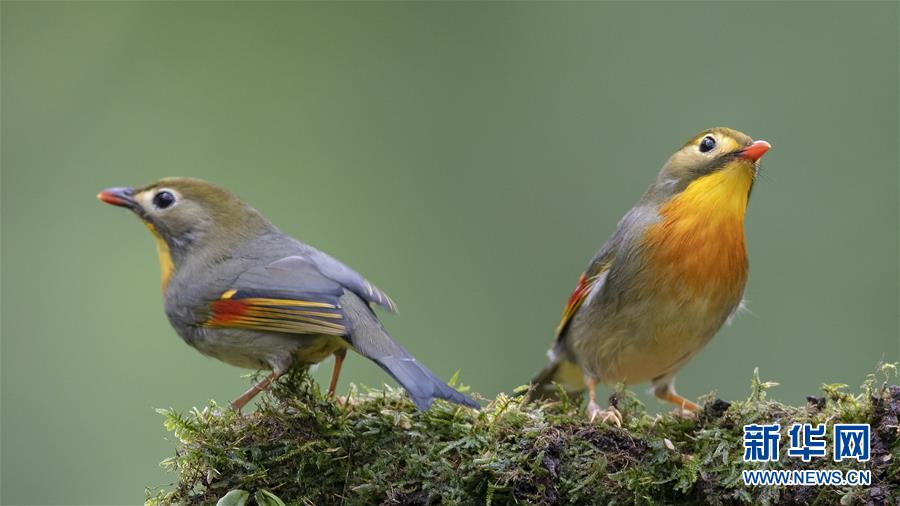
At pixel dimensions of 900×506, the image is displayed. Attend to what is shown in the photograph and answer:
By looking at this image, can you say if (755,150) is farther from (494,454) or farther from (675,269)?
(494,454)

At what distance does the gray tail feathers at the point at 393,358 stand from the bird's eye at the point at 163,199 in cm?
Answer: 114

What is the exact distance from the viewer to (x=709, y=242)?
185 inches

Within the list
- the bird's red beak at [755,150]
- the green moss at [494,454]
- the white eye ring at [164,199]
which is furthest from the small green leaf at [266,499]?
the bird's red beak at [755,150]

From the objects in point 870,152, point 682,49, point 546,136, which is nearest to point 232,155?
point 546,136

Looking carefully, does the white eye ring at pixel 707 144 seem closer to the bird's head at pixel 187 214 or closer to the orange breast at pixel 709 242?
the orange breast at pixel 709 242

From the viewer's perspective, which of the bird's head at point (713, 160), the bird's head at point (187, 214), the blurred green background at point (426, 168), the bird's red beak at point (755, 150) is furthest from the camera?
the blurred green background at point (426, 168)

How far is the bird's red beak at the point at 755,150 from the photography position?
454cm

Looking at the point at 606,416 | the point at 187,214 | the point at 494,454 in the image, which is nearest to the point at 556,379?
the point at 606,416

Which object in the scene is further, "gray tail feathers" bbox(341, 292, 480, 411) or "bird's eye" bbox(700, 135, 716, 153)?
"bird's eye" bbox(700, 135, 716, 153)

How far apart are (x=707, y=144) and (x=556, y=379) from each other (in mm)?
1562

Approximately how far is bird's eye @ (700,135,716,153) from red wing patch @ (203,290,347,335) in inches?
74.0

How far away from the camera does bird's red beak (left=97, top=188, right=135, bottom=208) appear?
5039mm

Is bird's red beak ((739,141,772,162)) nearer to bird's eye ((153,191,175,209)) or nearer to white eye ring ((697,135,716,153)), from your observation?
white eye ring ((697,135,716,153))

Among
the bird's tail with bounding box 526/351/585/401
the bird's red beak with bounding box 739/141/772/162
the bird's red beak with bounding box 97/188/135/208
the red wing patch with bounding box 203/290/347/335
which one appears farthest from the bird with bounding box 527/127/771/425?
the bird's red beak with bounding box 97/188/135/208
